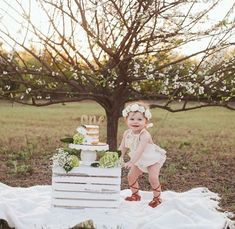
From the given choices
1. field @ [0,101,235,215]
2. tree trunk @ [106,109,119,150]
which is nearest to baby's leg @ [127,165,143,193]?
field @ [0,101,235,215]

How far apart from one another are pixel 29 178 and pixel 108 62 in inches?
64.6

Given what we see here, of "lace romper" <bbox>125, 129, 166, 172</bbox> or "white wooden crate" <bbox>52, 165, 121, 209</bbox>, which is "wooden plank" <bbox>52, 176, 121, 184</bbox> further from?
"lace romper" <bbox>125, 129, 166, 172</bbox>

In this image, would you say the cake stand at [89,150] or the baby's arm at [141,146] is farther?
Result: the baby's arm at [141,146]

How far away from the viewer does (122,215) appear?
4.64 metres

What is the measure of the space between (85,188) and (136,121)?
69cm

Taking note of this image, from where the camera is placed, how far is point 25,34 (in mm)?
7238

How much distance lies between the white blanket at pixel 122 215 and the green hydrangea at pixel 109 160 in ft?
1.09

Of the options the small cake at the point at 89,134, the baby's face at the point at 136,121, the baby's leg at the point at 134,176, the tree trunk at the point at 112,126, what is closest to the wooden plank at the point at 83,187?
the small cake at the point at 89,134

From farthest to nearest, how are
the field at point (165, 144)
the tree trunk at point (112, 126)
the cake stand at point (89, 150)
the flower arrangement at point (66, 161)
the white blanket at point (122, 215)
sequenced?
the tree trunk at point (112, 126), the field at point (165, 144), the cake stand at point (89, 150), the flower arrangement at point (66, 161), the white blanket at point (122, 215)

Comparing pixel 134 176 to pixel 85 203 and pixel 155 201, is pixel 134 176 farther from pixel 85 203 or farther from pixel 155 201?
pixel 85 203

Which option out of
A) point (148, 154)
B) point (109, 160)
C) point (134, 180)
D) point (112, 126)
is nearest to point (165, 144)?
point (112, 126)

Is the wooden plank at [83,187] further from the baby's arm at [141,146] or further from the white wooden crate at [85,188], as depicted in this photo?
the baby's arm at [141,146]

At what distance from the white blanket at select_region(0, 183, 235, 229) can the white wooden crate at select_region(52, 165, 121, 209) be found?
58mm

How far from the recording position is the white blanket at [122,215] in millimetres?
4434
